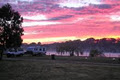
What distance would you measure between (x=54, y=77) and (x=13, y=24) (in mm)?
24018

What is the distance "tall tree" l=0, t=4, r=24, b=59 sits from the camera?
4575 centimetres

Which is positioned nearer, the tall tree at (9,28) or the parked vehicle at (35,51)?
the tall tree at (9,28)

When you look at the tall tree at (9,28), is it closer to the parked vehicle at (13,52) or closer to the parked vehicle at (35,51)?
the parked vehicle at (13,52)

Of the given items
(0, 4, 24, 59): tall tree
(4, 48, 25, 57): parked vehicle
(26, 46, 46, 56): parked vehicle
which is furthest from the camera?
(26, 46, 46, 56): parked vehicle

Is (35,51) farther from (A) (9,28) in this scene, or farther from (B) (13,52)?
(A) (9,28)

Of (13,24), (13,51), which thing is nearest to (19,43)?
(13,24)

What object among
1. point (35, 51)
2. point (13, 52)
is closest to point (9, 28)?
point (13, 52)

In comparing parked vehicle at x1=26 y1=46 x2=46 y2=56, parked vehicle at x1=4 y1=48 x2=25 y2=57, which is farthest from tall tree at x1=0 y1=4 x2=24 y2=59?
parked vehicle at x1=26 y1=46 x2=46 y2=56

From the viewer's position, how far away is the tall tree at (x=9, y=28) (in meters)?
45.8

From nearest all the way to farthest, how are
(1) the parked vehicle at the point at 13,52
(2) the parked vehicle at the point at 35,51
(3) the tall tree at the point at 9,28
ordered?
(3) the tall tree at the point at 9,28 → (1) the parked vehicle at the point at 13,52 → (2) the parked vehicle at the point at 35,51

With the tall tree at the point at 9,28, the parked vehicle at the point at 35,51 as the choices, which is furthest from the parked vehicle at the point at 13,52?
the tall tree at the point at 9,28

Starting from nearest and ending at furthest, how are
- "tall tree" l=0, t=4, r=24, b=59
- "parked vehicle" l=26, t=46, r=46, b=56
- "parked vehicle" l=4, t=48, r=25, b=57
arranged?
"tall tree" l=0, t=4, r=24, b=59
"parked vehicle" l=4, t=48, r=25, b=57
"parked vehicle" l=26, t=46, r=46, b=56

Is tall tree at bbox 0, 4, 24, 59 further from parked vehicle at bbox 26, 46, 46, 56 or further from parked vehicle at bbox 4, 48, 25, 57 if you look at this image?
parked vehicle at bbox 26, 46, 46, 56

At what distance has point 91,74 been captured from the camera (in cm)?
2778
